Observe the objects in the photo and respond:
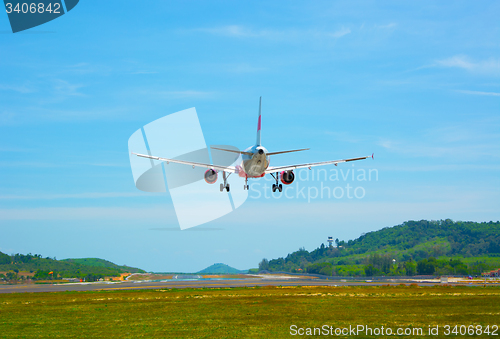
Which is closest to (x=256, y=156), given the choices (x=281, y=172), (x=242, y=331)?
(x=281, y=172)

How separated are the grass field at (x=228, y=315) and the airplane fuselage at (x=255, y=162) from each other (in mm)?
17761

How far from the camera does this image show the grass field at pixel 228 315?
149ft

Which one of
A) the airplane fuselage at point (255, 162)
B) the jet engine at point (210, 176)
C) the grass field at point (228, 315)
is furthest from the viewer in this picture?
the jet engine at point (210, 176)

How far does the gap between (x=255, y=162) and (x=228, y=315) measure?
776 inches

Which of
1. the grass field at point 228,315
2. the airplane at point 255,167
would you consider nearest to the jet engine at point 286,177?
the airplane at point 255,167

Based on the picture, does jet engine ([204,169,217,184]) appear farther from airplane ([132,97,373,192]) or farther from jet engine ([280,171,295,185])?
jet engine ([280,171,295,185])

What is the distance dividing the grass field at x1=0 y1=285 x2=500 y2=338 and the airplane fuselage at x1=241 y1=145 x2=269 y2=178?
699 inches

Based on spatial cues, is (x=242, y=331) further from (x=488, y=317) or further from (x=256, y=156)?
(x=488, y=317)

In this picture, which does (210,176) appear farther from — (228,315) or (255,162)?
(228,315)

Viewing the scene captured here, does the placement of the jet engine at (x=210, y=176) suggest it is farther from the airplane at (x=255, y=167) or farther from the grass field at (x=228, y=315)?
the grass field at (x=228, y=315)

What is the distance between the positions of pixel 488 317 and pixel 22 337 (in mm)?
51330

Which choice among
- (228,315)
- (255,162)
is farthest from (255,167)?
(228,315)

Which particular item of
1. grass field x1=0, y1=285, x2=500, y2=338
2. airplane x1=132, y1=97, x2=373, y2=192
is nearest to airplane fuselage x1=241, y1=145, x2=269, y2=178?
airplane x1=132, y1=97, x2=373, y2=192

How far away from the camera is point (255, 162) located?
54.0 meters
